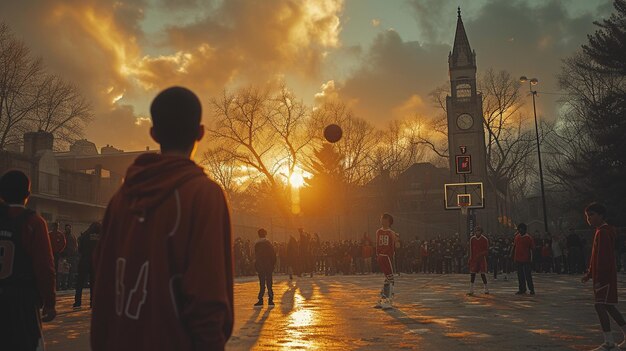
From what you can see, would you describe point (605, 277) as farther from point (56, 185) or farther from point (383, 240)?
point (56, 185)

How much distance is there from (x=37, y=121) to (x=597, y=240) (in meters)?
38.5

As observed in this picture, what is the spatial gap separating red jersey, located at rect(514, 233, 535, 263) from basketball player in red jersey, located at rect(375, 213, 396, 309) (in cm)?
484

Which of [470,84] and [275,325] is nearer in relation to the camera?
[275,325]

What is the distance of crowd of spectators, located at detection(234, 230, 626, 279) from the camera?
1193 inches

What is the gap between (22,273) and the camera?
485 cm

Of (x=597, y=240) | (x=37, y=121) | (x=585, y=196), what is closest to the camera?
(x=597, y=240)

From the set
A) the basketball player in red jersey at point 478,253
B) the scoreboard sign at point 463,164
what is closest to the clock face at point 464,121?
the scoreboard sign at point 463,164

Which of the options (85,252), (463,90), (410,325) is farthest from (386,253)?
(463,90)

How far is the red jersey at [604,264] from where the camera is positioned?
26.6 feet

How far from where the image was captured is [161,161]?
2.68 meters

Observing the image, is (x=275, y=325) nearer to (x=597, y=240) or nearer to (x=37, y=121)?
(x=597, y=240)

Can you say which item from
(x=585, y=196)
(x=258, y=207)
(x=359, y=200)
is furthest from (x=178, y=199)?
(x=258, y=207)

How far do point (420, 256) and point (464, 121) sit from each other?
38646 millimetres

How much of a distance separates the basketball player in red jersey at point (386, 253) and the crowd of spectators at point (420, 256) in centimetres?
1480
